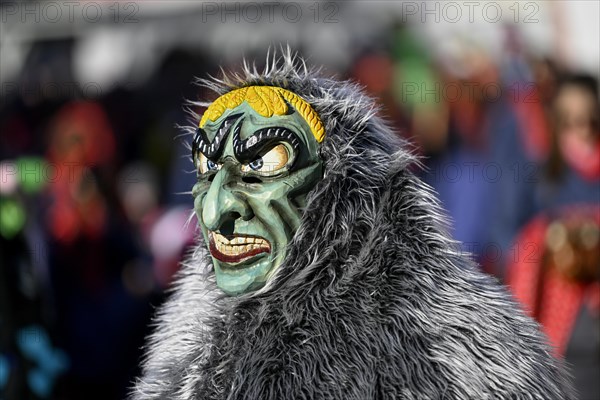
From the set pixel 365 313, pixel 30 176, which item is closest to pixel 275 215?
pixel 365 313

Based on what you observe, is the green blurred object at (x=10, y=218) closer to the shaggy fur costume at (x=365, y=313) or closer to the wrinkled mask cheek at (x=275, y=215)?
the shaggy fur costume at (x=365, y=313)

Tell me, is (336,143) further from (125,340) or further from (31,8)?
(31,8)

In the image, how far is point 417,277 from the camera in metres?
2.36

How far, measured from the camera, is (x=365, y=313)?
234 cm

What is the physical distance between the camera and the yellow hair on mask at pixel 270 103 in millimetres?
2459

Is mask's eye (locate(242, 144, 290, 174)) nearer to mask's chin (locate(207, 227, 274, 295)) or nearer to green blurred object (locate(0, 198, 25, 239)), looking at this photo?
mask's chin (locate(207, 227, 274, 295))

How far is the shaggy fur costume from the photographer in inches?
89.8

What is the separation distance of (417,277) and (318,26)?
632 cm

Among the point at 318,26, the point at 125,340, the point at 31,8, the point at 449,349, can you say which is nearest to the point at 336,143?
the point at 449,349

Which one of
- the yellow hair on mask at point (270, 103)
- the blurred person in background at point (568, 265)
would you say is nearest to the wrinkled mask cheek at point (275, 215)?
the yellow hair on mask at point (270, 103)

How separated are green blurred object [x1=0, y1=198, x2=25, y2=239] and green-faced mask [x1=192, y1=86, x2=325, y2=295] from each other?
2.51m

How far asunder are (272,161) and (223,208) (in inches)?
6.8

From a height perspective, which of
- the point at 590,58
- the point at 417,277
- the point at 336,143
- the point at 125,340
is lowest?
the point at 125,340

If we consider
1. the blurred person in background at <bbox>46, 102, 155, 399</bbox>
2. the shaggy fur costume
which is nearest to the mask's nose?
the shaggy fur costume
